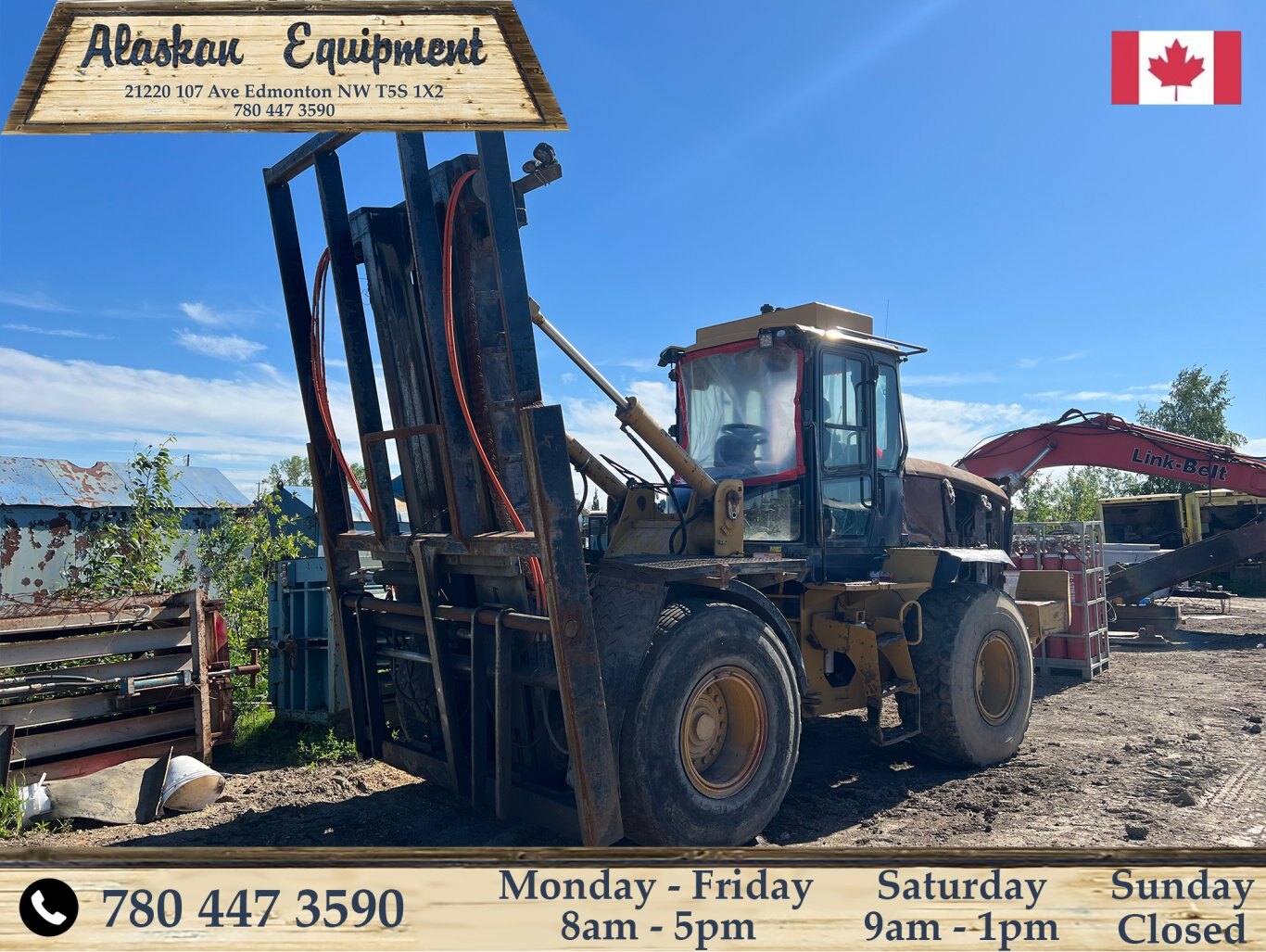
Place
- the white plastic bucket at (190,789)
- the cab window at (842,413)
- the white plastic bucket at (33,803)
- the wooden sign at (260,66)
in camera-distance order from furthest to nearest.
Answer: the cab window at (842,413) → the white plastic bucket at (190,789) → the white plastic bucket at (33,803) → the wooden sign at (260,66)

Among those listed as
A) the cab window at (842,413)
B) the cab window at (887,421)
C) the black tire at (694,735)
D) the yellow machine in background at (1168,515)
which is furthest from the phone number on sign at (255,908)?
the yellow machine in background at (1168,515)

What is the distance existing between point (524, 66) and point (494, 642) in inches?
97.8

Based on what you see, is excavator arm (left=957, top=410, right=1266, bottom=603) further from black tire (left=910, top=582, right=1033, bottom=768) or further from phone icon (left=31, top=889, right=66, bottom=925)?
phone icon (left=31, top=889, right=66, bottom=925)

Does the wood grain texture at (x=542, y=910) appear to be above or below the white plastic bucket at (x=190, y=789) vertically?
above

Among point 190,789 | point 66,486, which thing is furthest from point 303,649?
point 66,486

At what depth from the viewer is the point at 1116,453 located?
40.9 ft

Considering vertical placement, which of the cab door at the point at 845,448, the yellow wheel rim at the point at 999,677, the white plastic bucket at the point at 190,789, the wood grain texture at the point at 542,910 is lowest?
the white plastic bucket at the point at 190,789

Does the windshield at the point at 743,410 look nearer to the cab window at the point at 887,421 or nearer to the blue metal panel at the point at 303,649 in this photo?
the cab window at the point at 887,421

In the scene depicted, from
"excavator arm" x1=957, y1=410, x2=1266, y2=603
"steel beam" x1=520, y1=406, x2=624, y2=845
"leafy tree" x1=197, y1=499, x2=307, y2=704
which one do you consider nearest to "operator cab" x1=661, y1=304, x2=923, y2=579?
"steel beam" x1=520, y1=406, x2=624, y2=845

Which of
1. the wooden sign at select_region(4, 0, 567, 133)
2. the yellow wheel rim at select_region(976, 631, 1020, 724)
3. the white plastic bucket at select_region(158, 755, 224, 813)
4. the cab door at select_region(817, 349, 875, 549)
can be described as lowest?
the white plastic bucket at select_region(158, 755, 224, 813)

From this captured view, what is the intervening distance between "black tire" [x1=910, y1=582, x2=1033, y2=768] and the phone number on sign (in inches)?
177

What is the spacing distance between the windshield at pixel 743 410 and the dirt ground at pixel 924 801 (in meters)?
2.10

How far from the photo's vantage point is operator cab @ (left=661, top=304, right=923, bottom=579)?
554 centimetres

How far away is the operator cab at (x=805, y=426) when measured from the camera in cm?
554
